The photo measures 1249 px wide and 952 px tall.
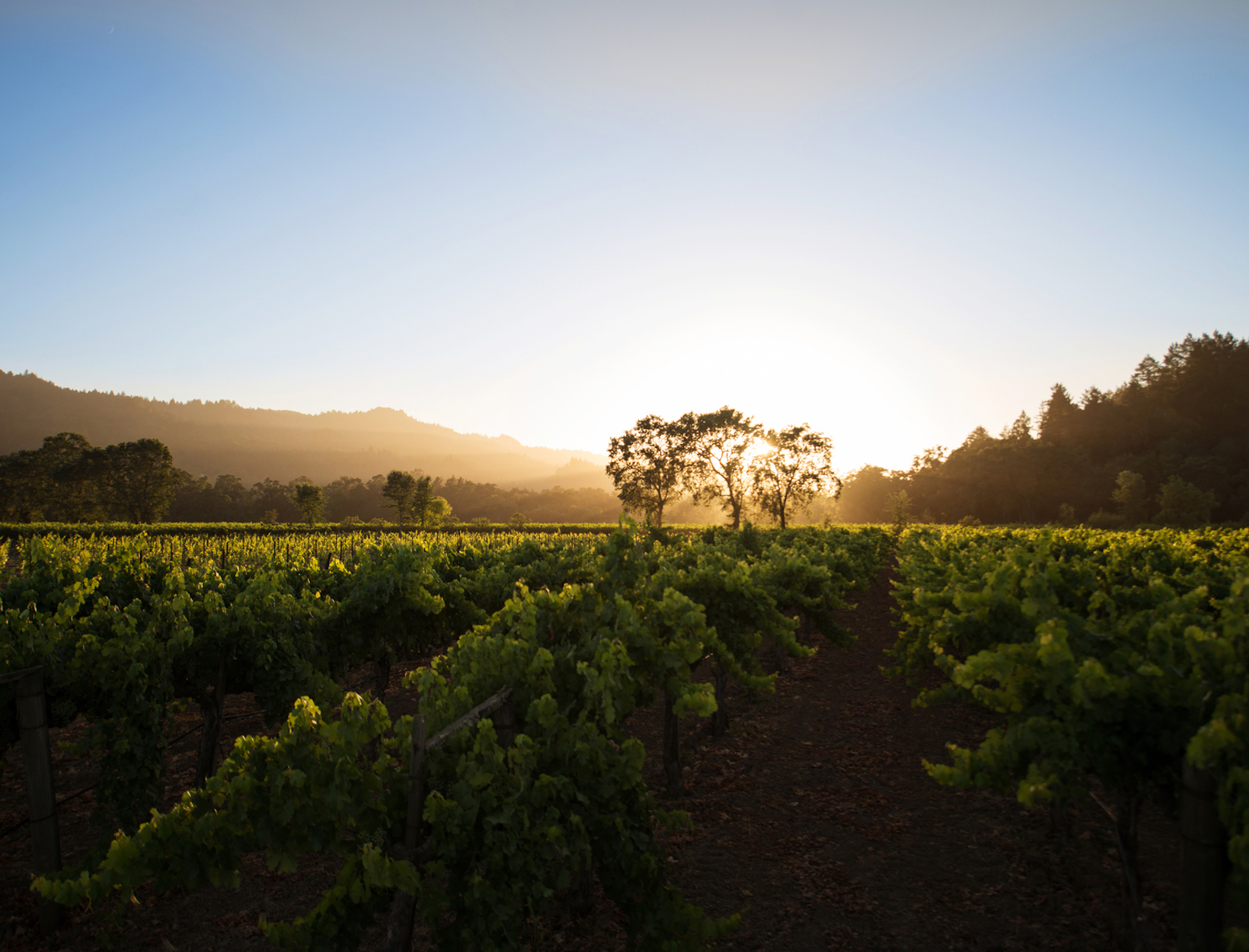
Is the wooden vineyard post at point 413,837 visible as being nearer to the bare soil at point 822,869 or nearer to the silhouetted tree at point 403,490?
the bare soil at point 822,869

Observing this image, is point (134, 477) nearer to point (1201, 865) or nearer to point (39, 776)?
point (39, 776)

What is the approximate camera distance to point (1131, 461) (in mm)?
71688

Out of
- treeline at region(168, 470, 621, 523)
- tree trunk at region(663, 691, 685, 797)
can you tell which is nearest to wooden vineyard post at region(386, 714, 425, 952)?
tree trunk at region(663, 691, 685, 797)

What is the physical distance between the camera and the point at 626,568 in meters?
5.56

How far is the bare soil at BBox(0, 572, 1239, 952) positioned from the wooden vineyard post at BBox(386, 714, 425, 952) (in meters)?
1.28

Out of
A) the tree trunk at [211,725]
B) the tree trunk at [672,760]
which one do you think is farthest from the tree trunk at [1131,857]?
the tree trunk at [211,725]

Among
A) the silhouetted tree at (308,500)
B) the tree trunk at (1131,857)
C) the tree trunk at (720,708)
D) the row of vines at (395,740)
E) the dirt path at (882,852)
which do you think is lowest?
the dirt path at (882,852)

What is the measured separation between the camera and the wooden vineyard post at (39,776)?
5.41 metres

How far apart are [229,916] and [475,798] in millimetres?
4499

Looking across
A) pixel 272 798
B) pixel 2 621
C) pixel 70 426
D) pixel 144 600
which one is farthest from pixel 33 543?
pixel 70 426

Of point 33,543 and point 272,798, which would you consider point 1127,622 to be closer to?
point 272,798

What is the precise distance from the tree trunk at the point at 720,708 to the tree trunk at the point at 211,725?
694 cm

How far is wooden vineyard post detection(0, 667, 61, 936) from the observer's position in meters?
5.41

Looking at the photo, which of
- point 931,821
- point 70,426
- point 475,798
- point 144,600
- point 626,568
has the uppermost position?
point 70,426
